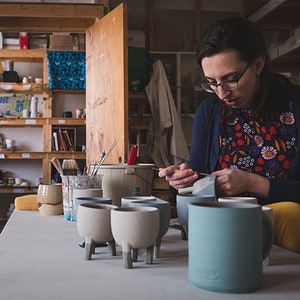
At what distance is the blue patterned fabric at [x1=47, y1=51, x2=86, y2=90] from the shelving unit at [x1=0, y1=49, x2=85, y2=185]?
250 millimetres

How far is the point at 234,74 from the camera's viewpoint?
4.11 feet

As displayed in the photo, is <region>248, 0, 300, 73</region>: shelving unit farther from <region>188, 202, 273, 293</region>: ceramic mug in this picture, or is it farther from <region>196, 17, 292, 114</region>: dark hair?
<region>188, 202, 273, 293</region>: ceramic mug

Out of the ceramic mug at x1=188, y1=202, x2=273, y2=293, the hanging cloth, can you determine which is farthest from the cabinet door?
the ceramic mug at x1=188, y1=202, x2=273, y2=293

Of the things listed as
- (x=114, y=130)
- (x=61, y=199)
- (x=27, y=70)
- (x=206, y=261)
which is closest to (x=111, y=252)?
(x=206, y=261)

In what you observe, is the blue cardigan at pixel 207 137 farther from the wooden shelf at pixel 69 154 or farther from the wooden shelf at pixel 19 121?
the wooden shelf at pixel 19 121

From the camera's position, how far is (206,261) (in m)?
0.61

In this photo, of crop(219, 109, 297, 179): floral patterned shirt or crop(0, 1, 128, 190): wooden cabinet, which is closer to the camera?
crop(219, 109, 297, 179): floral patterned shirt

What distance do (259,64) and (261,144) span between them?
0.26 meters

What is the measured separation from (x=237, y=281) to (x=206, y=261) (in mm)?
51

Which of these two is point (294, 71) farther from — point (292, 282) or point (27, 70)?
point (292, 282)

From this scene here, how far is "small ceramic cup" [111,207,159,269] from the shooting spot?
0.72m

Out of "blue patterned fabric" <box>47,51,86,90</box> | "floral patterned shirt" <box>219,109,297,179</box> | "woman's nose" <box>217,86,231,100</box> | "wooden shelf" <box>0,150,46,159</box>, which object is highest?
"blue patterned fabric" <box>47,51,86,90</box>

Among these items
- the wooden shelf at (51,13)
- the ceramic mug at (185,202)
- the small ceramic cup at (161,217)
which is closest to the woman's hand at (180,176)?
the ceramic mug at (185,202)

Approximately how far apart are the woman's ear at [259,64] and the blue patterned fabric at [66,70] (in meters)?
3.07
